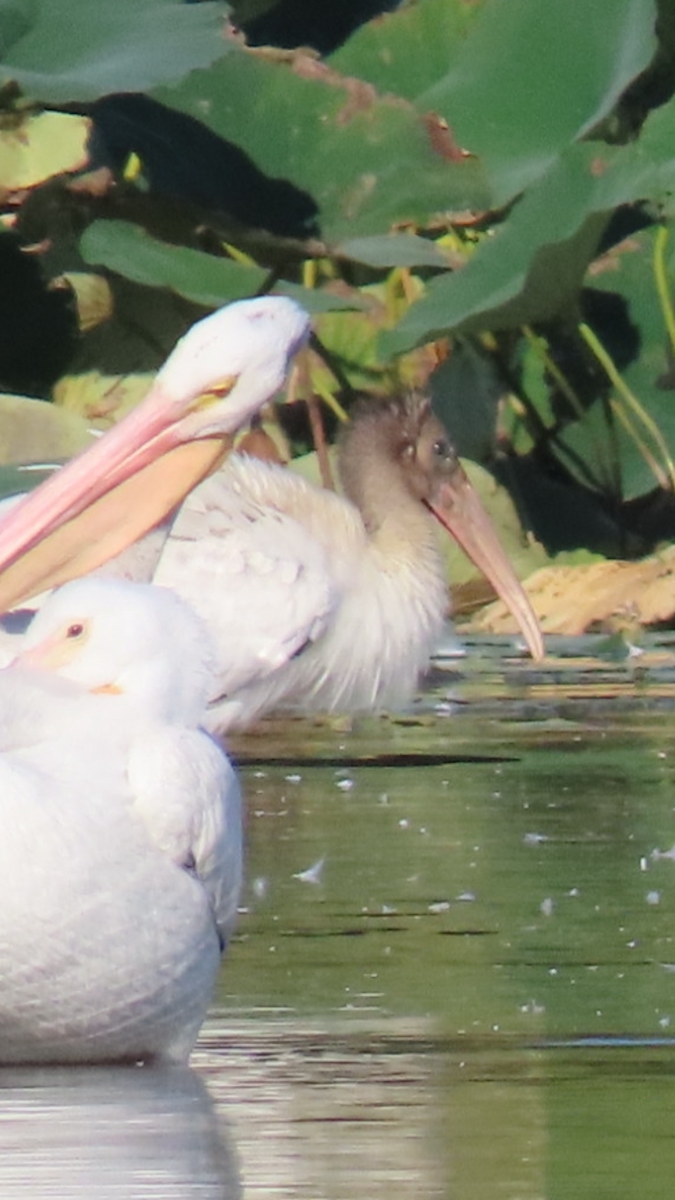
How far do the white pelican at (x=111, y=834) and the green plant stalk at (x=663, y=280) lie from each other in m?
7.22

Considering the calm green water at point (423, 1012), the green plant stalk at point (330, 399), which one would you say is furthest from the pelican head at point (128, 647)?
the green plant stalk at point (330, 399)

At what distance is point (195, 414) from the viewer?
6.55 meters

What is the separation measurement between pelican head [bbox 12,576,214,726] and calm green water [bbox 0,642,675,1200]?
0.47m

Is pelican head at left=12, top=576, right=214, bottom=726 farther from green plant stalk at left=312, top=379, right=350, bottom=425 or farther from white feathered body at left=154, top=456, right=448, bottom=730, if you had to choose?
green plant stalk at left=312, top=379, right=350, bottom=425

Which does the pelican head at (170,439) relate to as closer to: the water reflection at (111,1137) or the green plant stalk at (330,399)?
the water reflection at (111,1137)

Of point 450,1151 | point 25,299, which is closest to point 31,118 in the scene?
point 25,299

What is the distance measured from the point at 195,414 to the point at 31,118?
537 centimetres

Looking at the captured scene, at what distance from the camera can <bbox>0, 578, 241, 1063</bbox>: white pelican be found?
342cm

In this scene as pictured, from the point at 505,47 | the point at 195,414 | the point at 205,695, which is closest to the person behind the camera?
the point at 205,695

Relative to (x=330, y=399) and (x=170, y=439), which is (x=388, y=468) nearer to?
(x=170, y=439)

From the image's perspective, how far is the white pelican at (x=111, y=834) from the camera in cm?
342

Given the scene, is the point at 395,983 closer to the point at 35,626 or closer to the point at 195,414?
the point at 35,626

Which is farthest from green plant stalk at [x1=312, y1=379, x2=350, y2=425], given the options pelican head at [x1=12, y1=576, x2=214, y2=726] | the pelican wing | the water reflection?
the water reflection

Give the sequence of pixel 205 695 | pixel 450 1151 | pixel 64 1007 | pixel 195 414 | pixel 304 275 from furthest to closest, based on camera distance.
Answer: pixel 304 275
pixel 195 414
pixel 205 695
pixel 64 1007
pixel 450 1151
